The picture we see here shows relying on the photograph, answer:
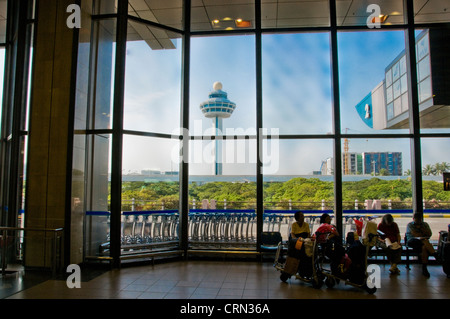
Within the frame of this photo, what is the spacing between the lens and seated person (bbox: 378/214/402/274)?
18.3ft

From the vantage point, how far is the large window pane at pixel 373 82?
670 cm

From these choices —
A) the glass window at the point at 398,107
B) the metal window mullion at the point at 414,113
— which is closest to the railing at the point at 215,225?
the metal window mullion at the point at 414,113

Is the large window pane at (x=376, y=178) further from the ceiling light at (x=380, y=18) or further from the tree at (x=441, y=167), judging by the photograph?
the ceiling light at (x=380, y=18)

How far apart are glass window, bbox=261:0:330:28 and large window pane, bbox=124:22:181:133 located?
206 centimetres

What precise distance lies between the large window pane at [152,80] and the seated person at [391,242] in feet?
14.9

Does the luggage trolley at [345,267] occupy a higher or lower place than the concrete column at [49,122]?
lower

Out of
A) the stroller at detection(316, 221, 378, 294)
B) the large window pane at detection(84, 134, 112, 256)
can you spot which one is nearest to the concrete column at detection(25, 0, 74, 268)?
the large window pane at detection(84, 134, 112, 256)

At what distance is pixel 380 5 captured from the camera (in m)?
6.71

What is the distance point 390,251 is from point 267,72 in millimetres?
4266

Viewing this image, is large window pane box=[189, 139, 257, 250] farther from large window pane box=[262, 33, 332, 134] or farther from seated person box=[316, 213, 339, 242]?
seated person box=[316, 213, 339, 242]

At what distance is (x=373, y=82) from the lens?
685 centimetres

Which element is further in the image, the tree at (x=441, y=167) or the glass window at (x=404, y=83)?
the glass window at (x=404, y=83)

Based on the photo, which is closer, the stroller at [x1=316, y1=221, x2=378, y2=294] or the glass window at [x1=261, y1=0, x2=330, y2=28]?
the stroller at [x1=316, y1=221, x2=378, y2=294]

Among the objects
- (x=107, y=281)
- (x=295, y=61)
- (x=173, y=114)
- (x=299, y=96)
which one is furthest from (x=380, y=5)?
(x=107, y=281)
